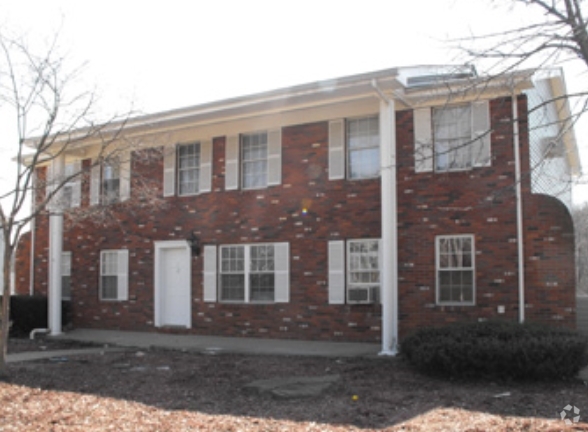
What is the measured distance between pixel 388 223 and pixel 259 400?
5095 millimetres

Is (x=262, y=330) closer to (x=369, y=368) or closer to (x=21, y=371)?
(x=369, y=368)

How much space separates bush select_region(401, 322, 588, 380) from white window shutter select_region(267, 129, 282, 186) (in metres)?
6.30

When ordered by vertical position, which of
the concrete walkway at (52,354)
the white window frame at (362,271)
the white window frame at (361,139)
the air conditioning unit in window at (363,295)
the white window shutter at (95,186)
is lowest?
the concrete walkway at (52,354)

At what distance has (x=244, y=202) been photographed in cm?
1494

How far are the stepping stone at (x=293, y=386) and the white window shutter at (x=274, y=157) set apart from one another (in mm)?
6361

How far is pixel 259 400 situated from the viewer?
7902 millimetres

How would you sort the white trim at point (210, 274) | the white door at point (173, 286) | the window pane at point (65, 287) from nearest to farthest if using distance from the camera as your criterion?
the white trim at point (210, 274) → the white door at point (173, 286) → the window pane at point (65, 287)

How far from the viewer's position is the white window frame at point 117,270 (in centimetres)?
1658

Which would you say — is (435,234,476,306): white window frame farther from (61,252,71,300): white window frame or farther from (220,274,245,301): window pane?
(61,252,71,300): white window frame

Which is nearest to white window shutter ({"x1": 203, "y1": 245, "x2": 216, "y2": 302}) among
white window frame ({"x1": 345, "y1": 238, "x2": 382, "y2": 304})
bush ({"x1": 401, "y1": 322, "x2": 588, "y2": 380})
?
white window frame ({"x1": 345, "y1": 238, "x2": 382, "y2": 304})

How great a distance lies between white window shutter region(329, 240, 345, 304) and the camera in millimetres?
13430

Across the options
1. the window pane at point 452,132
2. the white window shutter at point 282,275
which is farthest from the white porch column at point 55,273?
the window pane at point 452,132

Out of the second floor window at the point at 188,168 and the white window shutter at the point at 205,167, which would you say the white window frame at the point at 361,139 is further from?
the second floor window at the point at 188,168

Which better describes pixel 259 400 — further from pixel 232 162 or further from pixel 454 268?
pixel 232 162
